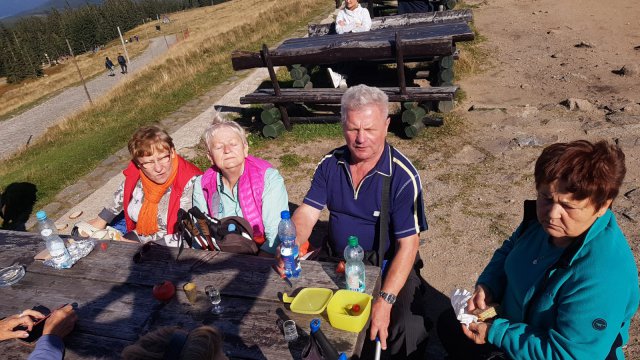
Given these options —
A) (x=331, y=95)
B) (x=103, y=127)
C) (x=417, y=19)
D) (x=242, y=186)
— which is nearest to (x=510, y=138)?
(x=331, y=95)

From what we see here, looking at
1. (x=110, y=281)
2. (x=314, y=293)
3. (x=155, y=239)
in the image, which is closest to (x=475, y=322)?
(x=314, y=293)

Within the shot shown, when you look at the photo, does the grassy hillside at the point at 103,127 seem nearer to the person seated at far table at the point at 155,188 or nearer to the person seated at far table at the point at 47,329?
the person seated at far table at the point at 155,188

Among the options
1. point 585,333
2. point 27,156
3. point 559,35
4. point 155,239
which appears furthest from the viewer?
point 559,35

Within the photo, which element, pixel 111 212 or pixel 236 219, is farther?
pixel 111 212

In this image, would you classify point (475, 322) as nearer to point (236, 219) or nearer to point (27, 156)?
point (236, 219)

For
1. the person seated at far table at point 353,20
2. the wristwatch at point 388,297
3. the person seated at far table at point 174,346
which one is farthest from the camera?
the person seated at far table at point 353,20

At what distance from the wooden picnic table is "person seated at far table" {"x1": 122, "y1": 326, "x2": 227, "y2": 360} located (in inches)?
27.3

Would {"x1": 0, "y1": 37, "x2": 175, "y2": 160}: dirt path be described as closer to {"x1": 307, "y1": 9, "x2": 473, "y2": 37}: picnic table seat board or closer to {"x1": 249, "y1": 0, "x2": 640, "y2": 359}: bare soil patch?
{"x1": 307, "y1": 9, "x2": 473, "y2": 37}: picnic table seat board

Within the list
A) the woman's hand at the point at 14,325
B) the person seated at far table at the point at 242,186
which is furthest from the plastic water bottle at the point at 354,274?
the woman's hand at the point at 14,325

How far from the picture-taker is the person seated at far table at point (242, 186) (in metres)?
3.22

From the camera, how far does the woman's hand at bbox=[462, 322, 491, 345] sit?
2.24m

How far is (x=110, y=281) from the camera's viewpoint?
2.70 metres

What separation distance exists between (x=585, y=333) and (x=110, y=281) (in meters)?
2.57

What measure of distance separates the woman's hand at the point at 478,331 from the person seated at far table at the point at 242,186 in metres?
1.52
